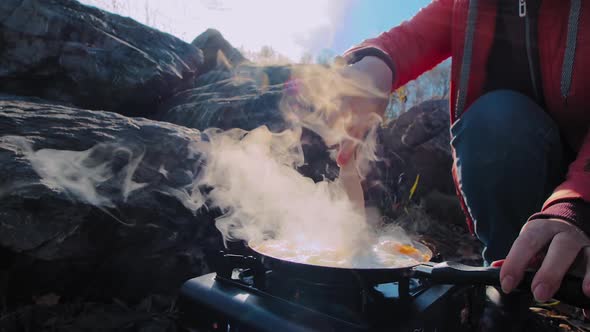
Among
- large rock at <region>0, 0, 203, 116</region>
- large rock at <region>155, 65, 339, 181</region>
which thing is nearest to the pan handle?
large rock at <region>155, 65, 339, 181</region>

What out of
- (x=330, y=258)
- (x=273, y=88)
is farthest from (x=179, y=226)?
(x=273, y=88)

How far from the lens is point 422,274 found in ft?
3.88

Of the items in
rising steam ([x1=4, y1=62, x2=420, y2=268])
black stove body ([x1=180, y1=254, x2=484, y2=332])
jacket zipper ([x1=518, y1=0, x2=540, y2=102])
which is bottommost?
black stove body ([x1=180, y1=254, x2=484, y2=332])

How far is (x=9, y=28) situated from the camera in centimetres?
328

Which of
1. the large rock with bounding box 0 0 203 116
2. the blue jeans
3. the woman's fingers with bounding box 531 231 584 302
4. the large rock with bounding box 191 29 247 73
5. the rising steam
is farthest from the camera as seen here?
the large rock with bounding box 191 29 247 73

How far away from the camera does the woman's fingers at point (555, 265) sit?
0.75m

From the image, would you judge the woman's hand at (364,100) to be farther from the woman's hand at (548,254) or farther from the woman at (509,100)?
the woman's hand at (548,254)

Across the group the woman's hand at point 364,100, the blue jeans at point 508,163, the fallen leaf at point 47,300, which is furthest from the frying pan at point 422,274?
the fallen leaf at point 47,300

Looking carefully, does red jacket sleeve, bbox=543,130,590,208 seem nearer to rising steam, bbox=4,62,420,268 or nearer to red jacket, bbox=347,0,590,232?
red jacket, bbox=347,0,590,232

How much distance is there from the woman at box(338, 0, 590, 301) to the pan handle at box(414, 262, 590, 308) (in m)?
0.62

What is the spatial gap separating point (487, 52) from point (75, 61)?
3492 millimetres

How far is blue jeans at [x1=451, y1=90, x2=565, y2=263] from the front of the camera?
1568 millimetres

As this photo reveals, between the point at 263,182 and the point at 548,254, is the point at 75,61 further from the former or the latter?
the point at 548,254

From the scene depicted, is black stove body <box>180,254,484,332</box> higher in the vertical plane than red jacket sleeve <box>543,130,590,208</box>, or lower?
lower
